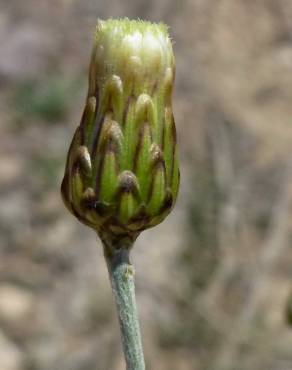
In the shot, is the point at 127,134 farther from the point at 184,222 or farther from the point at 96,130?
the point at 184,222

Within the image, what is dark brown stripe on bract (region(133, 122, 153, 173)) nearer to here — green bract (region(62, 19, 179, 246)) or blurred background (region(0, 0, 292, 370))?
green bract (region(62, 19, 179, 246))

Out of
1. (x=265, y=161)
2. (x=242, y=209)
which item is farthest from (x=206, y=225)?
(x=265, y=161)

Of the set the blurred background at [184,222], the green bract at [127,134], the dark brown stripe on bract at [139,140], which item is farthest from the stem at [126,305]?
the blurred background at [184,222]

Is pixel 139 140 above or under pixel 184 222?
under

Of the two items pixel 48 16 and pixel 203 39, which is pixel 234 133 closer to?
pixel 203 39

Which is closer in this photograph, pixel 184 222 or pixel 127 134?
pixel 127 134

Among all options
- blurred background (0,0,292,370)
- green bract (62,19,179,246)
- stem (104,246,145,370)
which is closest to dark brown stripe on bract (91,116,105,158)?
green bract (62,19,179,246)

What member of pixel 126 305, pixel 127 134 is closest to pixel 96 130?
pixel 127 134
